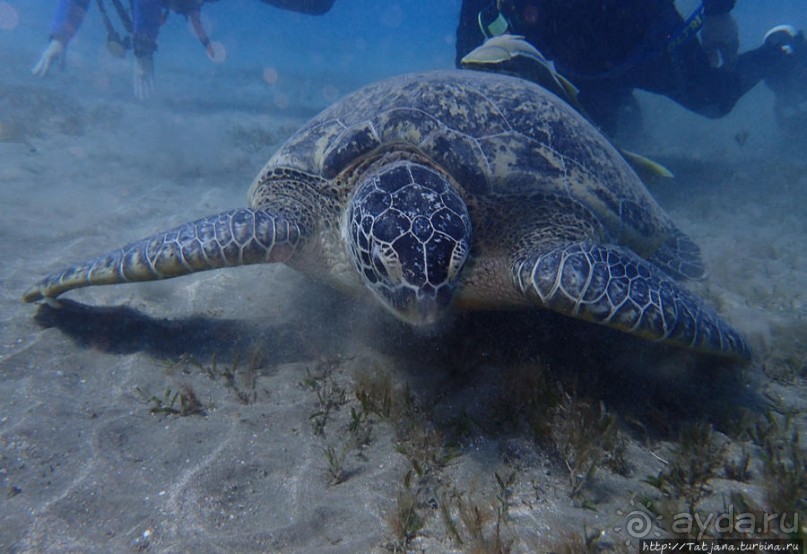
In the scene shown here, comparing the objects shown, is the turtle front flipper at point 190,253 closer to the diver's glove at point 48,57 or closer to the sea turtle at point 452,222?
the sea turtle at point 452,222

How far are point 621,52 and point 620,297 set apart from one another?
9024mm

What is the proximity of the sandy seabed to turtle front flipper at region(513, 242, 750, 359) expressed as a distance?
1.73 ft

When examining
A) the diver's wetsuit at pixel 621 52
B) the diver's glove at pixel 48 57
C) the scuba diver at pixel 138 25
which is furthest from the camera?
the scuba diver at pixel 138 25

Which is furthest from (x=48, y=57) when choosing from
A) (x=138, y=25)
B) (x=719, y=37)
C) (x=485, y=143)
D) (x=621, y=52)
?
(x=719, y=37)

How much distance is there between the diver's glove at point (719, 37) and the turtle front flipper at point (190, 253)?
1204cm

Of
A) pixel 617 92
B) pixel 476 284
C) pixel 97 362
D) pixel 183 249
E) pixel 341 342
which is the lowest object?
pixel 97 362

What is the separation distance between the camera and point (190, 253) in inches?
131

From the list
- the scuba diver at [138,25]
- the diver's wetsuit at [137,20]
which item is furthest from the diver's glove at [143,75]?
the diver's wetsuit at [137,20]

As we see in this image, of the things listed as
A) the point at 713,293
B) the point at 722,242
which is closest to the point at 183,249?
the point at 713,293

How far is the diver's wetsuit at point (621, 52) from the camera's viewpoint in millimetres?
8898

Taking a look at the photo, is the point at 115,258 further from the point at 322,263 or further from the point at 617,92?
the point at 617,92

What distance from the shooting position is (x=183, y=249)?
3.35 meters

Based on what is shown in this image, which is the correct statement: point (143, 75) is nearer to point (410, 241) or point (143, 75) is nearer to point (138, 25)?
point (138, 25)

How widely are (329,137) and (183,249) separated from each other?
173 centimetres
